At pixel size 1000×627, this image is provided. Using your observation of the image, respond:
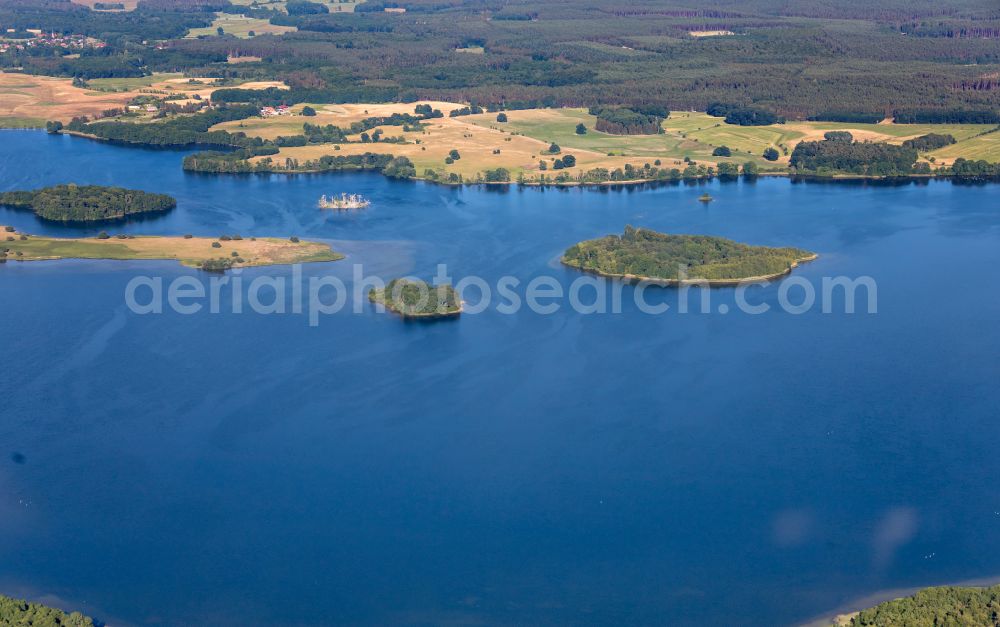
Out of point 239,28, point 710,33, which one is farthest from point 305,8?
point 710,33

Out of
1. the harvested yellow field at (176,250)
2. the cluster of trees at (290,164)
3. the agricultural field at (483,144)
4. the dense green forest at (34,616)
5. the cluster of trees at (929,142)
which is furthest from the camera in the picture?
the cluster of trees at (929,142)

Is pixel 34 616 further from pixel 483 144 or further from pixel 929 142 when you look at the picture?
pixel 929 142

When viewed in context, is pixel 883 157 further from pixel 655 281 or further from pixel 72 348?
pixel 72 348

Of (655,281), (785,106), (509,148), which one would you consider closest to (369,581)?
(655,281)

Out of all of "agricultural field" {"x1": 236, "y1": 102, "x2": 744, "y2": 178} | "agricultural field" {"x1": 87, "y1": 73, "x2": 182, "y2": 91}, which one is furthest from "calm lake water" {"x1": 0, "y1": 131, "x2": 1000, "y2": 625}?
"agricultural field" {"x1": 87, "y1": 73, "x2": 182, "y2": 91}

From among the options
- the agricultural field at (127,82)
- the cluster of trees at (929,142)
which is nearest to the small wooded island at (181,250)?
the cluster of trees at (929,142)

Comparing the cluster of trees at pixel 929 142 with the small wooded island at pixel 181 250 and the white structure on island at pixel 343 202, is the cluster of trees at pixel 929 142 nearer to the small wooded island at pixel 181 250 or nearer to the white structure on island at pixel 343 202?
the white structure on island at pixel 343 202

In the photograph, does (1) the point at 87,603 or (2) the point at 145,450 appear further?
(2) the point at 145,450
